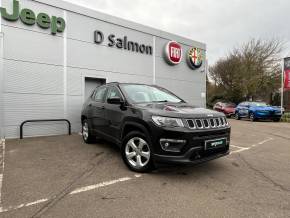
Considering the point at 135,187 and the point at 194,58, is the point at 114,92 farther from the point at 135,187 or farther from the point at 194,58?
the point at 194,58

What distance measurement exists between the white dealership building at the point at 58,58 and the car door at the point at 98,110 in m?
2.96

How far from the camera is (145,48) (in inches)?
498

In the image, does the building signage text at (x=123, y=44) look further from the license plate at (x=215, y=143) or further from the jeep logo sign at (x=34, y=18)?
A: the license plate at (x=215, y=143)

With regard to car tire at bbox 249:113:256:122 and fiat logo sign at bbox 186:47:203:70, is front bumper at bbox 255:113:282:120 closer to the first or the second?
car tire at bbox 249:113:256:122

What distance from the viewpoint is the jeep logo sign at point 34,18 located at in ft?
27.1

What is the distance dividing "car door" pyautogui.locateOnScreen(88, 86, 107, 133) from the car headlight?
6.97 feet

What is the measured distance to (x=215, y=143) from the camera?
4457mm

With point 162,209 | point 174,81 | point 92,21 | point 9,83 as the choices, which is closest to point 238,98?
point 174,81

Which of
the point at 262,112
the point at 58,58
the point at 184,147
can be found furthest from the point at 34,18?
the point at 262,112

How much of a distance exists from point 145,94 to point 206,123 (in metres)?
1.73

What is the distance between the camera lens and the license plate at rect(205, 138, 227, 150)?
14.1ft

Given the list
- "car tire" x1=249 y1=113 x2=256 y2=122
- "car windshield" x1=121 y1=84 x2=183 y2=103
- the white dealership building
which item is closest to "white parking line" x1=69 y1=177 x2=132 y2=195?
"car windshield" x1=121 y1=84 x2=183 y2=103

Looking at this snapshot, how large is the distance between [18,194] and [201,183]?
113 inches

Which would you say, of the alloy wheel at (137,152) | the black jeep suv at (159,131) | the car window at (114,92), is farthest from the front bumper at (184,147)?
the car window at (114,92)
